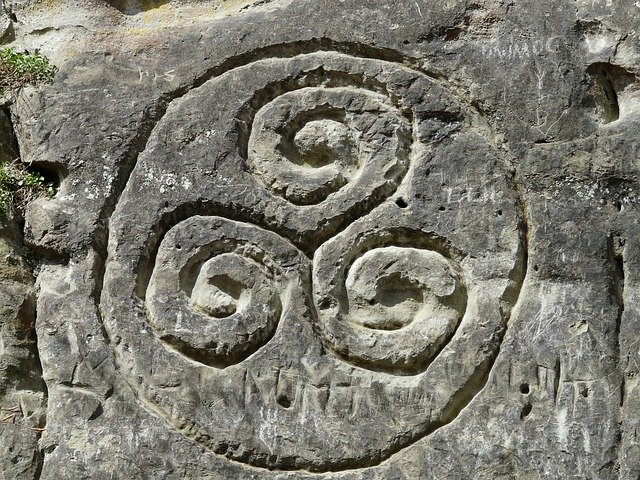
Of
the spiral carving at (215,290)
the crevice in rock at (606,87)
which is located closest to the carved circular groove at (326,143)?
the spiral carving at (215,290)

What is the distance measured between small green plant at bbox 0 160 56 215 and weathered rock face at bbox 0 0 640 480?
0.06m

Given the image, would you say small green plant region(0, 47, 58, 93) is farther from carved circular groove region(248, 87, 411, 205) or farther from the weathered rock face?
carved circular groove region(248, 87, 411, 205)

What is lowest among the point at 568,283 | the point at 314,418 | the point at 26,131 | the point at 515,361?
the point at 314,418

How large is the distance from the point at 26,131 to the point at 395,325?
176 cm

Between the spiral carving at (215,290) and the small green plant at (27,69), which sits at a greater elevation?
the small green plant at (27,69)

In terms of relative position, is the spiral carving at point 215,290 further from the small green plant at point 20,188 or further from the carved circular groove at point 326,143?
the small green plant at point 20,188

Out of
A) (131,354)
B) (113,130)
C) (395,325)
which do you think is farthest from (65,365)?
(395,325)

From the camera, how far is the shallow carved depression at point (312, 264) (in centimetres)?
391

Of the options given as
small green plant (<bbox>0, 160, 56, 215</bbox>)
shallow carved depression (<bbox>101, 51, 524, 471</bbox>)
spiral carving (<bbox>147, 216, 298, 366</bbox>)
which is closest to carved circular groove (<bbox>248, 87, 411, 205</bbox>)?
shallow carved depression (<bbox>101, 51, 524, 471</bbox>)

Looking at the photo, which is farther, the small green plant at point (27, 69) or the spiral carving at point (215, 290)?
the small green plant at point (27, 69)

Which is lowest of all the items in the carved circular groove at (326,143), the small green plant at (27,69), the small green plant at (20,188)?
the small green plant at (20,188)

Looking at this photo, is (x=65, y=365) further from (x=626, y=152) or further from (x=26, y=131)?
(x=626, y=152)

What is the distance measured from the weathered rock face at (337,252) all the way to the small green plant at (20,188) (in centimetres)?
6

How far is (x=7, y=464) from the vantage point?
3.98 m
